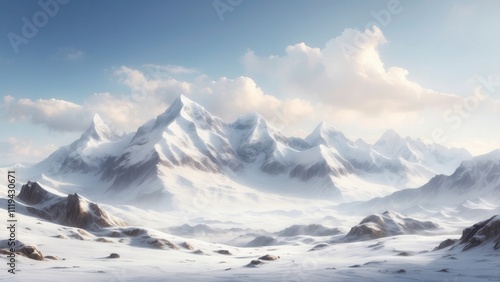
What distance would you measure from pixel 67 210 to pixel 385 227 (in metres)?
113

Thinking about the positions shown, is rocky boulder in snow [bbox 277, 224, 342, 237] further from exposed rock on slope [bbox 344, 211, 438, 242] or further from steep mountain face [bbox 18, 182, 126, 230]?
steep mountain face [bbox 18, 182, 126, 230]

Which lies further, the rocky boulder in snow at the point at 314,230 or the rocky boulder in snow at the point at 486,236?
the rocky boulder in snow at the point at 314,230

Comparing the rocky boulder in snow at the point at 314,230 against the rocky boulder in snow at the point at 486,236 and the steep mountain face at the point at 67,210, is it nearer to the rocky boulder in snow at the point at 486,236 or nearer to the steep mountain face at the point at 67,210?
the steep mountain face at the point at 67,210

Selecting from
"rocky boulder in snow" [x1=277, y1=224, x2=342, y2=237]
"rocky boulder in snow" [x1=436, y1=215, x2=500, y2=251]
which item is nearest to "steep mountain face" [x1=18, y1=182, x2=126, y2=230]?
"rocky boulder in snow" [x1=277, y1=224, x2=342, y2=237]

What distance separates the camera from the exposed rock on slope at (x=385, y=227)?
146625mm

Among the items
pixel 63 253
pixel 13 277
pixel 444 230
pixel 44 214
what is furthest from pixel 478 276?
pixel 444 230

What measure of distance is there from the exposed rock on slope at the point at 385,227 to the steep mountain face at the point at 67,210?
7921 cm

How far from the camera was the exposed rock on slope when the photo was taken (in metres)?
147

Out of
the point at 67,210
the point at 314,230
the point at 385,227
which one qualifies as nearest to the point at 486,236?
the point at 385,227

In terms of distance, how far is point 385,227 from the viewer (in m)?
161

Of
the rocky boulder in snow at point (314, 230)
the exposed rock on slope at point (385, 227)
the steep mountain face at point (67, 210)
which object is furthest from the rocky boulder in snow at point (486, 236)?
the rocky boulder in snow at point (314, 230)

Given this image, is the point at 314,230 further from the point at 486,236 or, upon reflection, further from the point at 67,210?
the point at 486,236

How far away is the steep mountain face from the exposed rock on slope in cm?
7921

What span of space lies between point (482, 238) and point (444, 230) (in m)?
130
